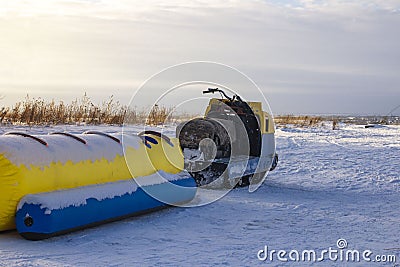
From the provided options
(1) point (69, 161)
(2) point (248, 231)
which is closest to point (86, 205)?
(1) point (69, 161)

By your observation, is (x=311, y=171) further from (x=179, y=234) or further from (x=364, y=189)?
(x=179, y=234)

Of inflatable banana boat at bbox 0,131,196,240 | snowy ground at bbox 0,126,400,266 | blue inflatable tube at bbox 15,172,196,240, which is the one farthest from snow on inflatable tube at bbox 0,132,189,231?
snowy ground at bbox 0,126,400,266

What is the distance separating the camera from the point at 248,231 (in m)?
6.01

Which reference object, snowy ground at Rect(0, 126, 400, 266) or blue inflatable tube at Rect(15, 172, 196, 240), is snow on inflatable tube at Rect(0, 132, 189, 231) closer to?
blue inflatable tube at Rect(15, 172, 196, 240)

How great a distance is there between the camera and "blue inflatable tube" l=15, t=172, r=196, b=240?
5.30 metres

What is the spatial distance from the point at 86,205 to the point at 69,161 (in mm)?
588

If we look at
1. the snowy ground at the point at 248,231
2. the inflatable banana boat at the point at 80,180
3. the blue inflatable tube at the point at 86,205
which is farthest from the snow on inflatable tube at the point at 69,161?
the snowy ground at the point at 248,231

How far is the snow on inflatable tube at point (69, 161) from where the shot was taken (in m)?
5.45

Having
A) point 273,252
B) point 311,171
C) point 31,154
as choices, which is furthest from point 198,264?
point 311,171

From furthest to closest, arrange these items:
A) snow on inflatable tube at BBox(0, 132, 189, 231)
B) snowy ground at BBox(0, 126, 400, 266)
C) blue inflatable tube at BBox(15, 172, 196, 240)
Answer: snow on inflatable tube at BBox(0, 132, 189, 231), blue inflatable tube at BBox(15, 172, 196, 240), snowy ground at BBox(0, 126, 400, 266)

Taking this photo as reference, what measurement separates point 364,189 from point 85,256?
5780mm

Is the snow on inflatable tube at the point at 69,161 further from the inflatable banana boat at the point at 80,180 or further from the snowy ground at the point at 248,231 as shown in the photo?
the snowy ground at the point at 248,231

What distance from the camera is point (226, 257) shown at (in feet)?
16.1

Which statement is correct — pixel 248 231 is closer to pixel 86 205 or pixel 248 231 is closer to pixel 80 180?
pixel 86 205
